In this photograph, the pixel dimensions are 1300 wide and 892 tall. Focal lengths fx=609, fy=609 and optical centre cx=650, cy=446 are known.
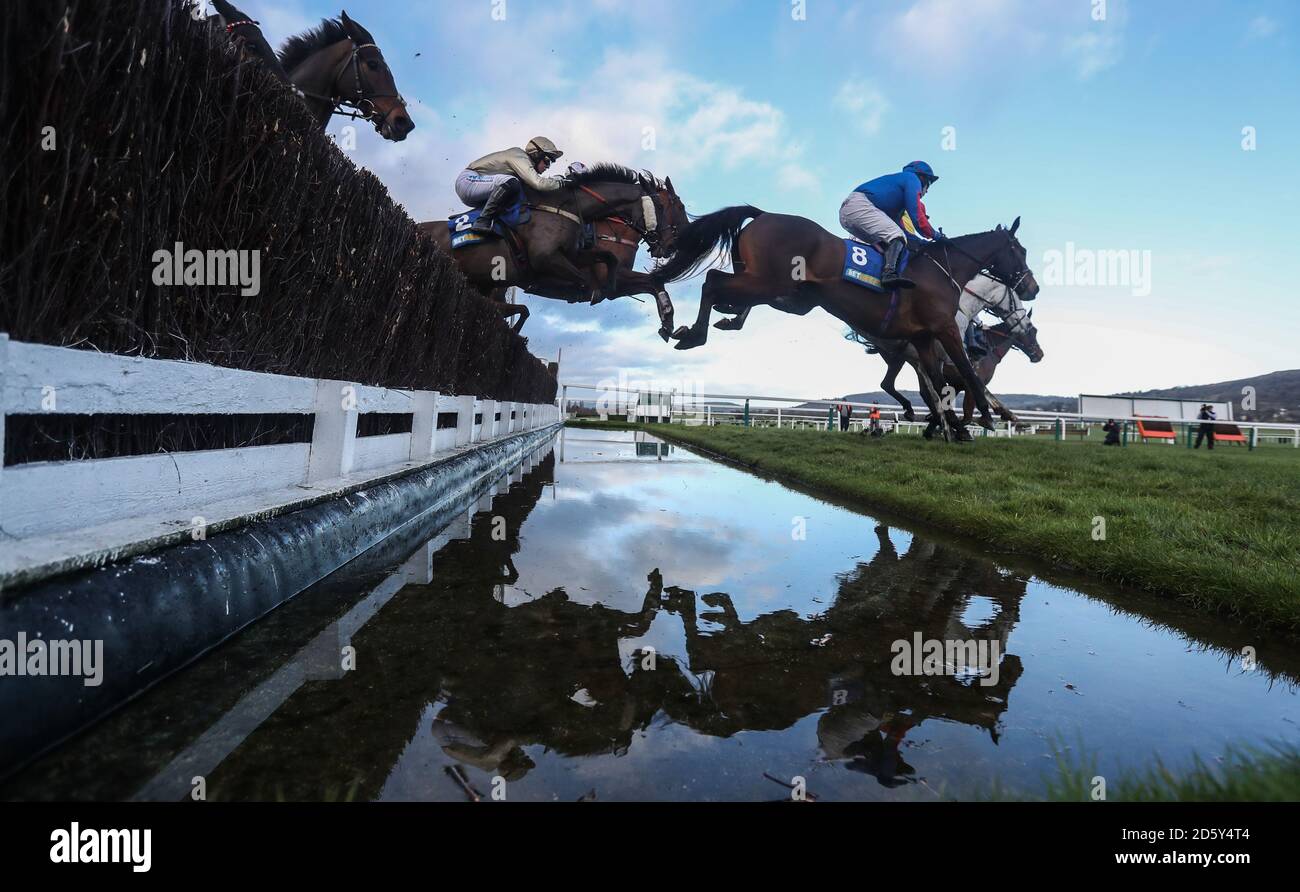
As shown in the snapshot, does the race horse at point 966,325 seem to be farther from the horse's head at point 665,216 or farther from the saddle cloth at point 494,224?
the saddle cloth at point 494,224

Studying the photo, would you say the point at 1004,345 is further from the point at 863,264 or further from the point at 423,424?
the point at 423,424

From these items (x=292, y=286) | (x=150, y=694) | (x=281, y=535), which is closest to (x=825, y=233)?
(x=292, y=286)

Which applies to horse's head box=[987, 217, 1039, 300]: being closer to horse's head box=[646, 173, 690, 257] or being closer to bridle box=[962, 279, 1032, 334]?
bridle box=[962, 279, 1032, 334]

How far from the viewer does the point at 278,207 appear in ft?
10.8

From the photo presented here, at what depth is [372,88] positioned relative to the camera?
26.1ft

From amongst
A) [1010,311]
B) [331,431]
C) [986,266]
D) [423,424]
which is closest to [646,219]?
[423,424]

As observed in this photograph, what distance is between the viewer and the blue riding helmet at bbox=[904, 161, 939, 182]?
34.2 ft

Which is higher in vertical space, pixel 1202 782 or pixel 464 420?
pixel 464 420

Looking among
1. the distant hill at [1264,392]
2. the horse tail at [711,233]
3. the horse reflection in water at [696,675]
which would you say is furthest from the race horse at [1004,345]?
the distant hill at [1264,392]

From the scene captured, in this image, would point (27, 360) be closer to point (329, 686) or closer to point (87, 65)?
point (87, 65)

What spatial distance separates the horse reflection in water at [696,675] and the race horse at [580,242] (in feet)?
23.0

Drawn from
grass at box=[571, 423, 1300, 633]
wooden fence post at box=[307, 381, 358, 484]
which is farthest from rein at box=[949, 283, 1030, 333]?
wooden fence post at box=[307, 381, 358, 484]

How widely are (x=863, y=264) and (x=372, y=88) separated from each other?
24.3 ft

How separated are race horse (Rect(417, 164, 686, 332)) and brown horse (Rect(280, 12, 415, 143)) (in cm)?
151
